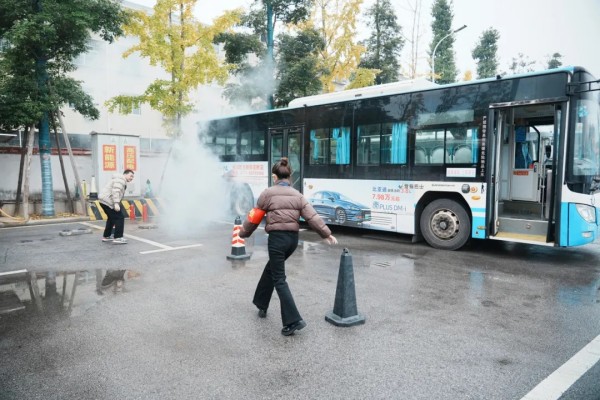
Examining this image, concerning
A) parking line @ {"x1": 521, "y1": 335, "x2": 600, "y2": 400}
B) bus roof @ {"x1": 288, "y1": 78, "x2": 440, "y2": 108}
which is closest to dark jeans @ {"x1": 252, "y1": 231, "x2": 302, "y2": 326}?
parking line @ {"x1": 521, "y1": 335, "x2": 600, "y2": 400}

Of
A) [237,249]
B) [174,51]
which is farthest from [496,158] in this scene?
[174,51]

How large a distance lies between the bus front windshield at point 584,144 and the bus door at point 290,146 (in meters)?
6.25

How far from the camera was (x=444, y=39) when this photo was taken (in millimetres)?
32219

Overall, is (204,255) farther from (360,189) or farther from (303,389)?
(303,389)

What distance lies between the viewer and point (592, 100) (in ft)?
24.4

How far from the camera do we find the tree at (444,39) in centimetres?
3216

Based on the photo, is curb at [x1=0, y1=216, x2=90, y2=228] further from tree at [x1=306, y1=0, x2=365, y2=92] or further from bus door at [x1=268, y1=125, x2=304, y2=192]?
tree at [x1=306, y1=0, x2=365, y2=92]

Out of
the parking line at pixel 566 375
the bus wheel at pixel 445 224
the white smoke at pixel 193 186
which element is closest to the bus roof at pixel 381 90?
the bus wheel at pixel 445 224

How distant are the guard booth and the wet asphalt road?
956 centimetres

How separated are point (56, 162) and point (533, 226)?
16.4 m

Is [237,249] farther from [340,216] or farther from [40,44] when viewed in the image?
[40,44]

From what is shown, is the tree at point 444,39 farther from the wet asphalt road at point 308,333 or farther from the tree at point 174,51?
the wet asphalt road at point 308,333

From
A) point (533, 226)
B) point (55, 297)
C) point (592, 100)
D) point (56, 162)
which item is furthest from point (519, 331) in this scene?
point (56, 162)

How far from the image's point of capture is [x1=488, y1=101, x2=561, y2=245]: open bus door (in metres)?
7.99
